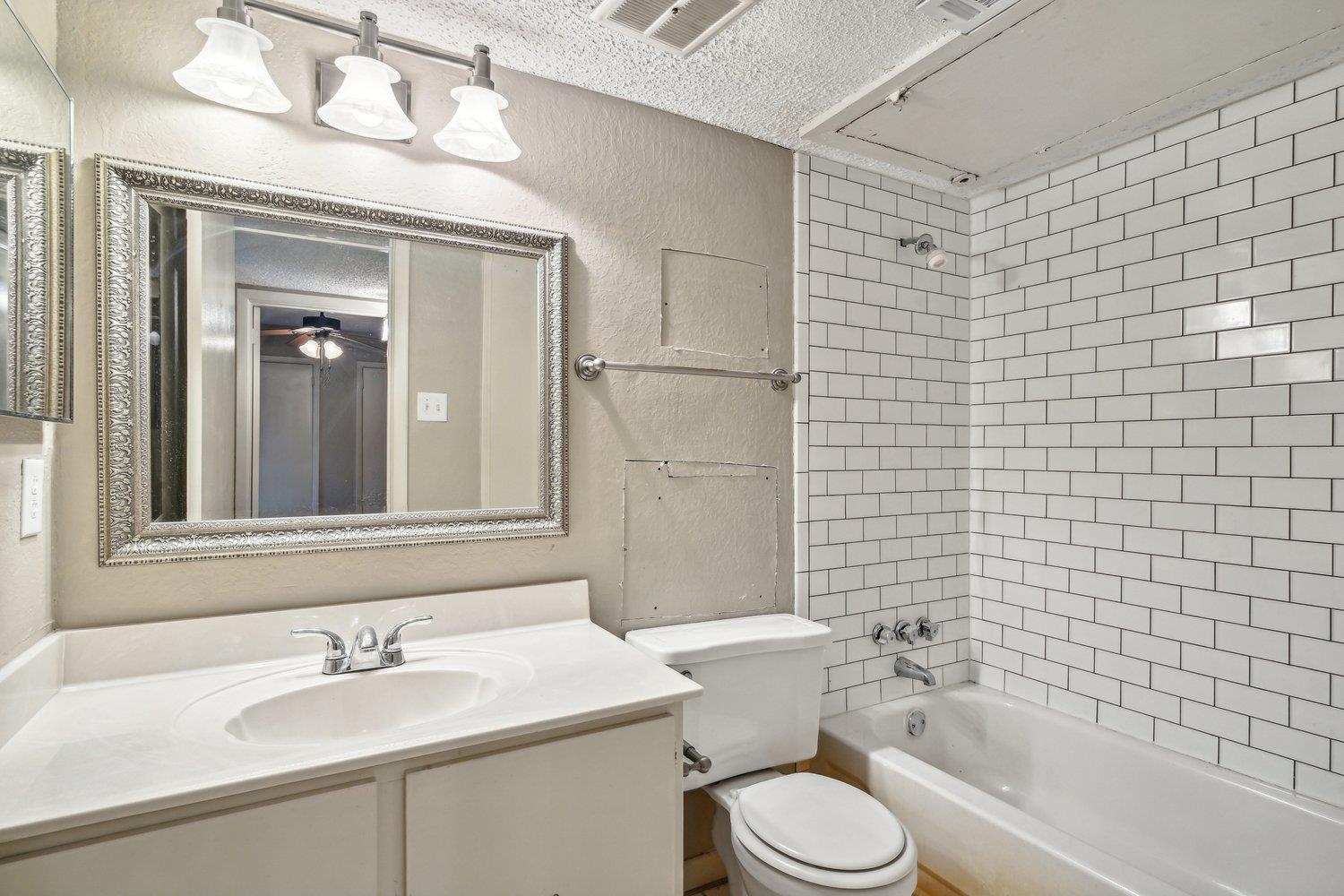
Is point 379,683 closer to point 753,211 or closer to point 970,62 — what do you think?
point 753,211

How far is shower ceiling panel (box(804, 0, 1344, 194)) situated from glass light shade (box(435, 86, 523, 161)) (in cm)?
94

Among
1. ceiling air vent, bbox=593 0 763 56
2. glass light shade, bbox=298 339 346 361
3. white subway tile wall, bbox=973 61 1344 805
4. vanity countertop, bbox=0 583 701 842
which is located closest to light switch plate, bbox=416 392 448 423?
glass light shade, bbox=298 339 346 361

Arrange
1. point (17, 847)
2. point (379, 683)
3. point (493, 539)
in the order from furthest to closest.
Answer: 1. point (493, 539)
2. point (379, 683)
3. point (17, 847)

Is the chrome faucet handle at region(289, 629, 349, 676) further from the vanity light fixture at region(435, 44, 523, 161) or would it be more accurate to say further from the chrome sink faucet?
the vanity light fixture at region(435, 44, 523, 161)

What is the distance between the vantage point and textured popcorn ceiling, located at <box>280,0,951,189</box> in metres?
1.46

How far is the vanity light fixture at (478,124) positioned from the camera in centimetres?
145

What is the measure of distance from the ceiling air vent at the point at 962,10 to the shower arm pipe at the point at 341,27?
99 cm

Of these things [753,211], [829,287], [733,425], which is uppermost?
[753,211]

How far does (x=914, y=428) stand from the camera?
237 centimetres

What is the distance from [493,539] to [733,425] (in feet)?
2.56

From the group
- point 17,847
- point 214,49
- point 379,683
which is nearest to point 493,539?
point 379,683

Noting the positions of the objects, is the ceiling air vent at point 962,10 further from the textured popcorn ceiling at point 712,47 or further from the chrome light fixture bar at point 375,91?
the chrome light fixture bar at point 375,91

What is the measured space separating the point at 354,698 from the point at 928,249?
2.19m

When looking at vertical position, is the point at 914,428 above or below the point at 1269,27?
below
